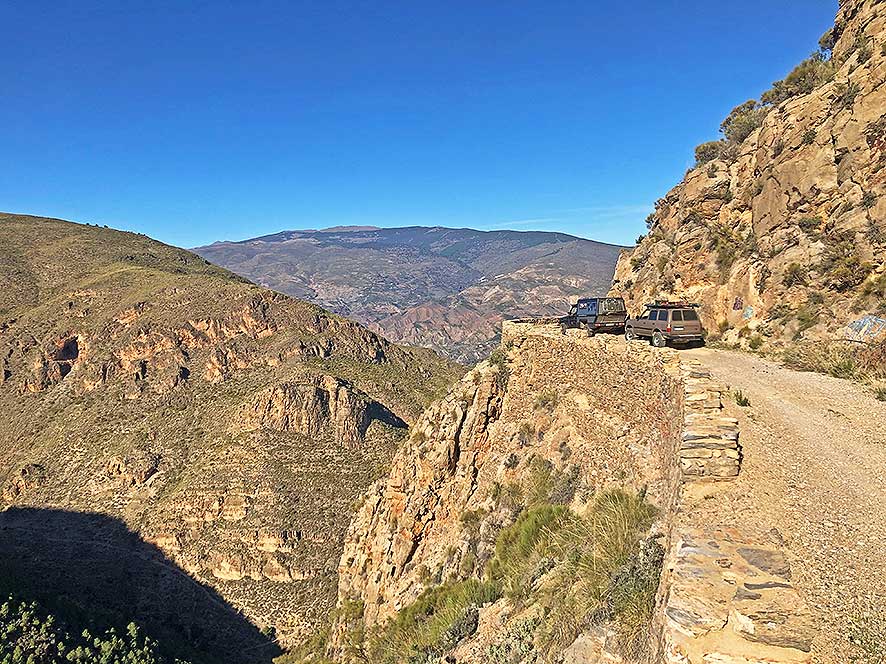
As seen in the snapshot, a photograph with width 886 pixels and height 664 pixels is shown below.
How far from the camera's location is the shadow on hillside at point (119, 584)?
3475 cm

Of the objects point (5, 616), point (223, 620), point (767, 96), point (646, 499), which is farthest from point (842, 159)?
point (223, 620)

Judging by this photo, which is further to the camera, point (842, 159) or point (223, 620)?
point (223, 620)

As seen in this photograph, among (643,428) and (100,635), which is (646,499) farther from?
(100,635)

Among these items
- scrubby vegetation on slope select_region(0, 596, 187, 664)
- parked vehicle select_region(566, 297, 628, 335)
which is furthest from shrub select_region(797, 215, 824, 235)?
scrubby vegetation on slope select_region(0, 596, 187, 664)

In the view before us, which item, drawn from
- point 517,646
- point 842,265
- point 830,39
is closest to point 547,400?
point 517,646

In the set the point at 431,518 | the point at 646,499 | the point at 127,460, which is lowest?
the point at 127,460

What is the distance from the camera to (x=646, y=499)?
1059cm

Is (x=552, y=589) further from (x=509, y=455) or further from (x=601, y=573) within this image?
(x=509, y=455)

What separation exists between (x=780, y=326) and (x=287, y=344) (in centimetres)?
6247

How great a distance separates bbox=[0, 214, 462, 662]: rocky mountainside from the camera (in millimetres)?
40562

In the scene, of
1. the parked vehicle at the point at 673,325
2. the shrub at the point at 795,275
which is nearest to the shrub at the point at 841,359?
the parked vehicle at the point at 673,325

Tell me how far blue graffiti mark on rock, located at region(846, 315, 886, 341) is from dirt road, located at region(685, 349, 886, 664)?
330 cm

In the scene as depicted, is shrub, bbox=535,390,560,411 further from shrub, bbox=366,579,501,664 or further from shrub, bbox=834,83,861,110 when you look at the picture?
shrub, bbox=834,83,861,110

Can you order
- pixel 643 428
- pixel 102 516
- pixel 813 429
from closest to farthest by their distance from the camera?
pixel 813 429 < pixel 643 428 < pixel 102 516
